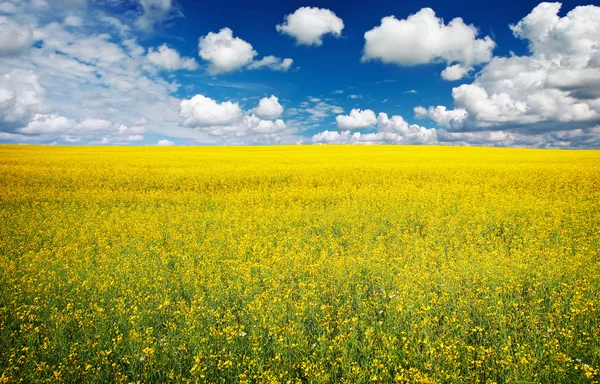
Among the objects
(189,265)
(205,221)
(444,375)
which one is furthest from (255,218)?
(444,375)

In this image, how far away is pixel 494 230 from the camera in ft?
30.2

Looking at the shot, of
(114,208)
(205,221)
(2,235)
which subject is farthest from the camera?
(114,208)

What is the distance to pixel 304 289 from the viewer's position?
18.2 ft

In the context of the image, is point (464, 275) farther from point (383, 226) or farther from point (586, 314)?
point (383, 226)

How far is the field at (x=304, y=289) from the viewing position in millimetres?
3787

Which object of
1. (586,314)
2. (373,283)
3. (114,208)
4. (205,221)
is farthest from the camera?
(114,208)

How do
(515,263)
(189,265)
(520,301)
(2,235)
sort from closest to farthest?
(520,301) < (515,263) < (189,265) < (2,235)

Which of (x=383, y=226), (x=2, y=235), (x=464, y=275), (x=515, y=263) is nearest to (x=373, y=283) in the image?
(x=464, y=275)

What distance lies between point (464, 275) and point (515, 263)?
1.26m

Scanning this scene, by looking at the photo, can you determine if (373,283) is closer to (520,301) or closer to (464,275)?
(464,275)

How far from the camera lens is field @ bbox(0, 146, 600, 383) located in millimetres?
3787

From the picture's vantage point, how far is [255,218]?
35.0 feet

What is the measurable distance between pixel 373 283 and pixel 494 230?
545cm

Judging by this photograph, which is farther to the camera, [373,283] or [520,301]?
[373,283]
